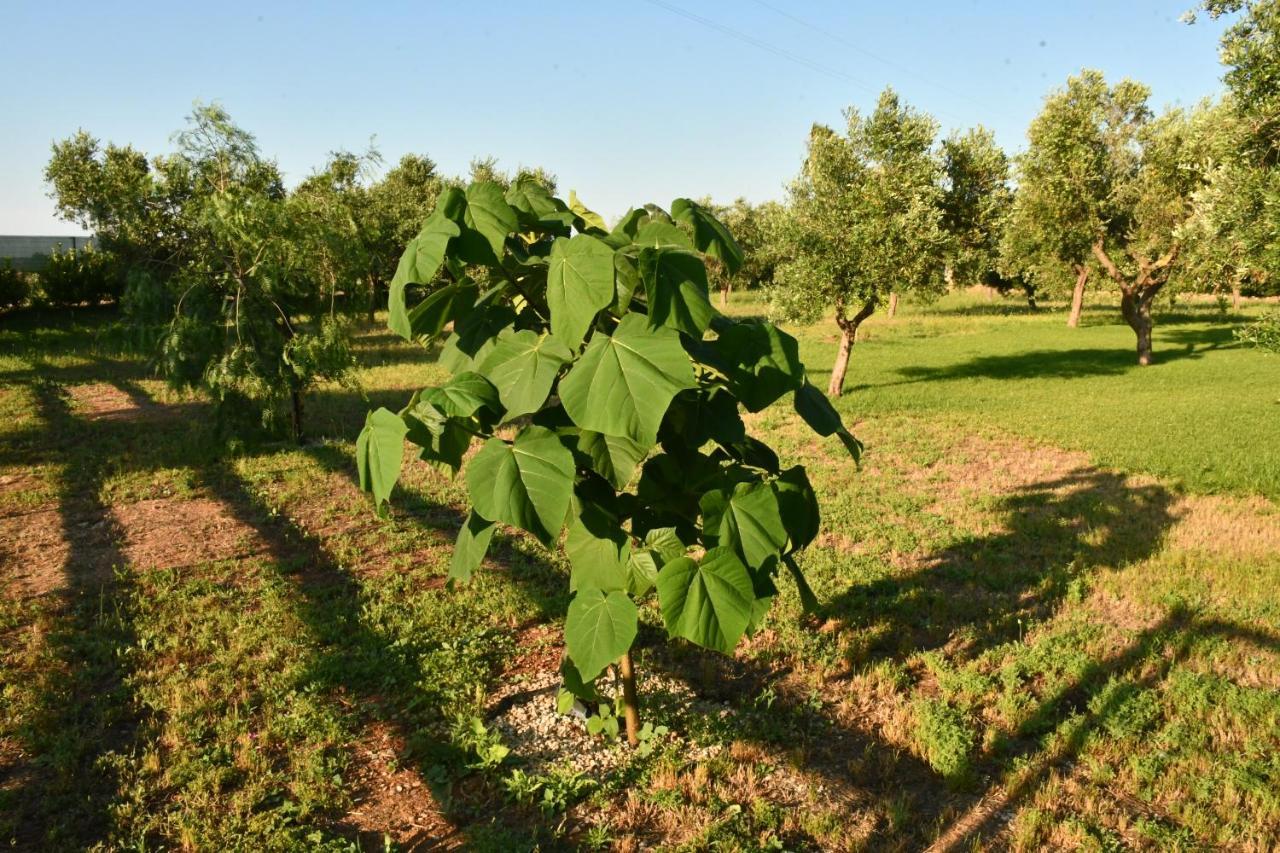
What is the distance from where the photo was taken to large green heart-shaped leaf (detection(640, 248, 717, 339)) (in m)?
2.44

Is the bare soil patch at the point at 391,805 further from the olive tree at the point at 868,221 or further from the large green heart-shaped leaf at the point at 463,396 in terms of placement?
Answer: the olive tree at the point at 868,221

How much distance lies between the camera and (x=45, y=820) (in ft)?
11.4

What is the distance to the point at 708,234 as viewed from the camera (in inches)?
113

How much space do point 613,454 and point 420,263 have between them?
891 millimetres

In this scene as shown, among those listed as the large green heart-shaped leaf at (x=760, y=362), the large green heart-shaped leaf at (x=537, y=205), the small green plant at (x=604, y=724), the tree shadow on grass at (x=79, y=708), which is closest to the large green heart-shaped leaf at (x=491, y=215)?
the large green heart-shaped leaf at (x=537, y=205)

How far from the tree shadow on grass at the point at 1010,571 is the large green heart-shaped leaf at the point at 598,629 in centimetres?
307

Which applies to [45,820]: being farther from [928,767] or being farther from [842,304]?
[842,304]

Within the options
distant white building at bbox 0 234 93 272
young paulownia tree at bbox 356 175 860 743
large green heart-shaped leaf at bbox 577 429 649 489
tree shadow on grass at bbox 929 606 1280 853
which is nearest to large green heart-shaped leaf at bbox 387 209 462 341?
young paulownia tree at bbox 356 175 860 743

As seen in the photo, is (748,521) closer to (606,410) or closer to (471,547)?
(606,410)

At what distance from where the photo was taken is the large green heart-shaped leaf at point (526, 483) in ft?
7.86

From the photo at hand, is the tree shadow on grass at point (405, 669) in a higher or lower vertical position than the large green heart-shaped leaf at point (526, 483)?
lower

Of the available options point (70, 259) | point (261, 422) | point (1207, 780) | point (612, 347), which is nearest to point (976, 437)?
point (1207, 780)

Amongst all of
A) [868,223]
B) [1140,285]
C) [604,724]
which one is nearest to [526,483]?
[604,724]

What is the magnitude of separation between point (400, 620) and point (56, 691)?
200cm
